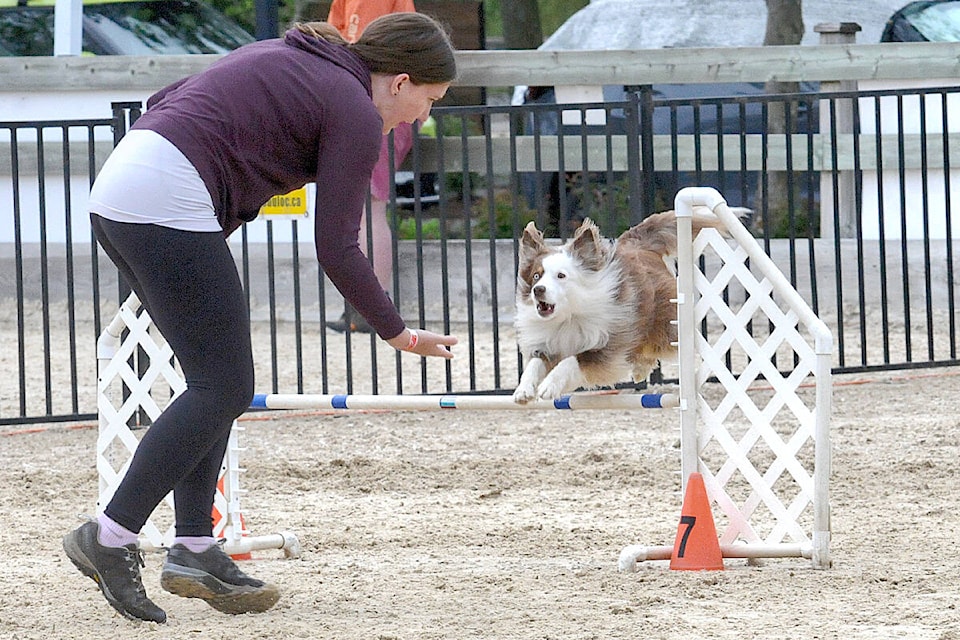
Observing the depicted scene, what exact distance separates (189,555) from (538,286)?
1598 millimetres

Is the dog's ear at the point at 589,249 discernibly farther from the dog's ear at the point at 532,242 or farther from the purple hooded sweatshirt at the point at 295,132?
the purple hooded sweatshirt at the point at 295,132

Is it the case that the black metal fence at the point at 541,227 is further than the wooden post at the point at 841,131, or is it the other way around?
the wooden post at the point at 841,131

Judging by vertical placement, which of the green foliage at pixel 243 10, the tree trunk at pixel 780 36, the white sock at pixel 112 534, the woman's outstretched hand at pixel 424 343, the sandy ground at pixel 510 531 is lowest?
the sandy ground at pixel 510 531

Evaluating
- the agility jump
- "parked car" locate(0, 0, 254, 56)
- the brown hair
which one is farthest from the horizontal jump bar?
"parked car" locate(0, 0, 254, 56)

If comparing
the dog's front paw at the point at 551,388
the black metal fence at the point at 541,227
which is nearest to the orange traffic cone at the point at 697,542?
the dog's front paw at the point at 551,388

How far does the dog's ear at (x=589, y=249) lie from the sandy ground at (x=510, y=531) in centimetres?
93

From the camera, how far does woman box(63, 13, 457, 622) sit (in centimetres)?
325

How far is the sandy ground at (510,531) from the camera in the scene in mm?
3455

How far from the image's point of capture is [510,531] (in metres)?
4.69

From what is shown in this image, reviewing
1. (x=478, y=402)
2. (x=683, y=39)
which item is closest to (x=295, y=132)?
(x=478, y=402)

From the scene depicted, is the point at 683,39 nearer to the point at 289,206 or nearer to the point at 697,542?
the point at 289,206

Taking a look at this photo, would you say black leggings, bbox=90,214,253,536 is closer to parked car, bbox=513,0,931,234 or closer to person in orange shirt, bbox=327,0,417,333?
person in orange shirt, bbox=327,0,417,333

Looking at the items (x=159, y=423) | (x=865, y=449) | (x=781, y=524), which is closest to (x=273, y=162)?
(x=159, y=423)

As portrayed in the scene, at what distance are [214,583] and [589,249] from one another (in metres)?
1.84
